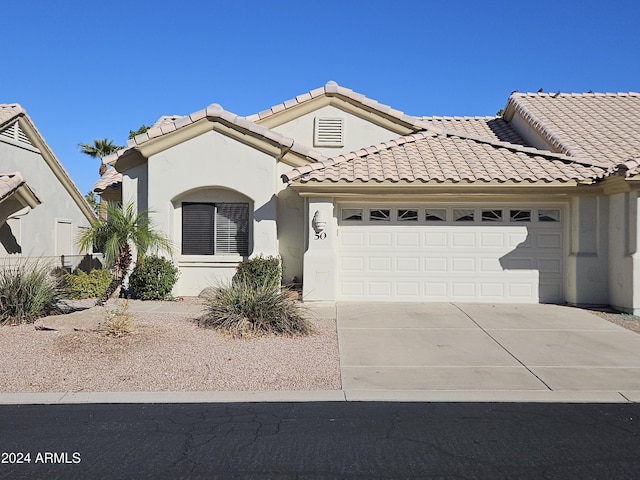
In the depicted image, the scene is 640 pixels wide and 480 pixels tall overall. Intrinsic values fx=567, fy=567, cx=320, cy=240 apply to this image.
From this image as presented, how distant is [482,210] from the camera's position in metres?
13.3

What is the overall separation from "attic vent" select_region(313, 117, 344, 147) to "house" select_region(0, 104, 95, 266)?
25.8 ft

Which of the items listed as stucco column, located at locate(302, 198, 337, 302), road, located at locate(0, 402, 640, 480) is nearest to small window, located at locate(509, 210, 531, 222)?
stucco column, located at locate(302, 198, 337, 302)

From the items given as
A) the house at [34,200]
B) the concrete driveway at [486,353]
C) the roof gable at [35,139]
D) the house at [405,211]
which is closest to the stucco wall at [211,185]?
the house at [405,211]

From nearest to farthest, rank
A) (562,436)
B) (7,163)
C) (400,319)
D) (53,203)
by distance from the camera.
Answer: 1. (562,436)
2. (400,319)
3. (7,163)
4. (53,203)

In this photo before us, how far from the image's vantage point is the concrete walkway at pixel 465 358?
255 inches

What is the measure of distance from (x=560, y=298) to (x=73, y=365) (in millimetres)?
10527

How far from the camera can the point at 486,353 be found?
862cm

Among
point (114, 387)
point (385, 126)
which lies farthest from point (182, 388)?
point (385, 126)

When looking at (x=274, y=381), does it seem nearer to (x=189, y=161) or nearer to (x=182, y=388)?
(x=182, y=388)

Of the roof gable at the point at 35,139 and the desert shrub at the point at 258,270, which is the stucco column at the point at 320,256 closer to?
the desert shrub at the point at 258,270

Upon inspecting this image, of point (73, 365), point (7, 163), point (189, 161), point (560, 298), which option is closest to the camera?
point (73, 365)

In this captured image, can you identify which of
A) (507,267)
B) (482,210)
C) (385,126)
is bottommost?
(507,267)

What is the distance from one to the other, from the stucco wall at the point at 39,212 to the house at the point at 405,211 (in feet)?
18.2

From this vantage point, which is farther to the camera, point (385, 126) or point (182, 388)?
point (385, 126)
